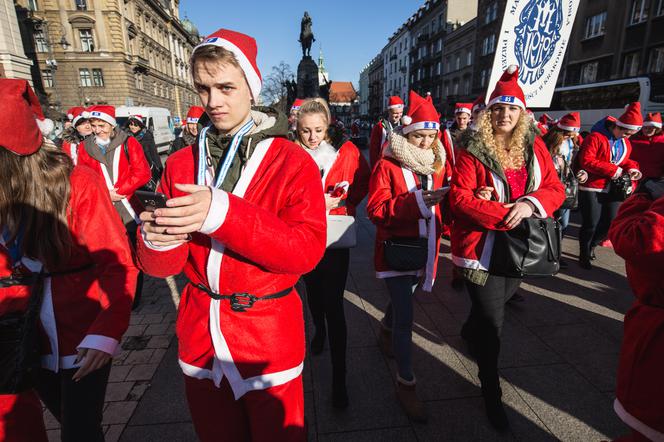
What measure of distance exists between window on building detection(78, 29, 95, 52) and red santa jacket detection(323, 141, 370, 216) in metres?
47.4

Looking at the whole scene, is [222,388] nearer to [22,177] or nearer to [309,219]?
[309,219]

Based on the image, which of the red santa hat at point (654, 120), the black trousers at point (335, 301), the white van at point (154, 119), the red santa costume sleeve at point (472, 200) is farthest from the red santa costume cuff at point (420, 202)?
the white van at point (154, 119)

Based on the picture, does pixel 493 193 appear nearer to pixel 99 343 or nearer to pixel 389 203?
pixel 389 203

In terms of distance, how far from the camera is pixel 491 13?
32312mm

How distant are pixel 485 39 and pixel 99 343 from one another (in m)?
40.5

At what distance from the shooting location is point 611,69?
20.4 metres

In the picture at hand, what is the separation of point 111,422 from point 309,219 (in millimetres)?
2356

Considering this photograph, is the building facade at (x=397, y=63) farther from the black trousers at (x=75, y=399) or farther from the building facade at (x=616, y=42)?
the black trousers at (x=75, y=399)

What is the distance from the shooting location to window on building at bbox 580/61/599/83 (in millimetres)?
21802

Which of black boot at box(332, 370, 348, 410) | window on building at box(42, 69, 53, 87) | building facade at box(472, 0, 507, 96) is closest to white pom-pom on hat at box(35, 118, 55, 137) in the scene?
Result: black boot at box(332, 370, 348, 410)

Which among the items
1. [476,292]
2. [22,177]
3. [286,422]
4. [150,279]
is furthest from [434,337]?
[150,279]

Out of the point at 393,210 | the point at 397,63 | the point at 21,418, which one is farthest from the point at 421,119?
the point at 397,63

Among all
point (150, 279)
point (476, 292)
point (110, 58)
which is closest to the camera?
point (476, 292)

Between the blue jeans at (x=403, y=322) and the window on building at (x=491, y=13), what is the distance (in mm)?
37014
